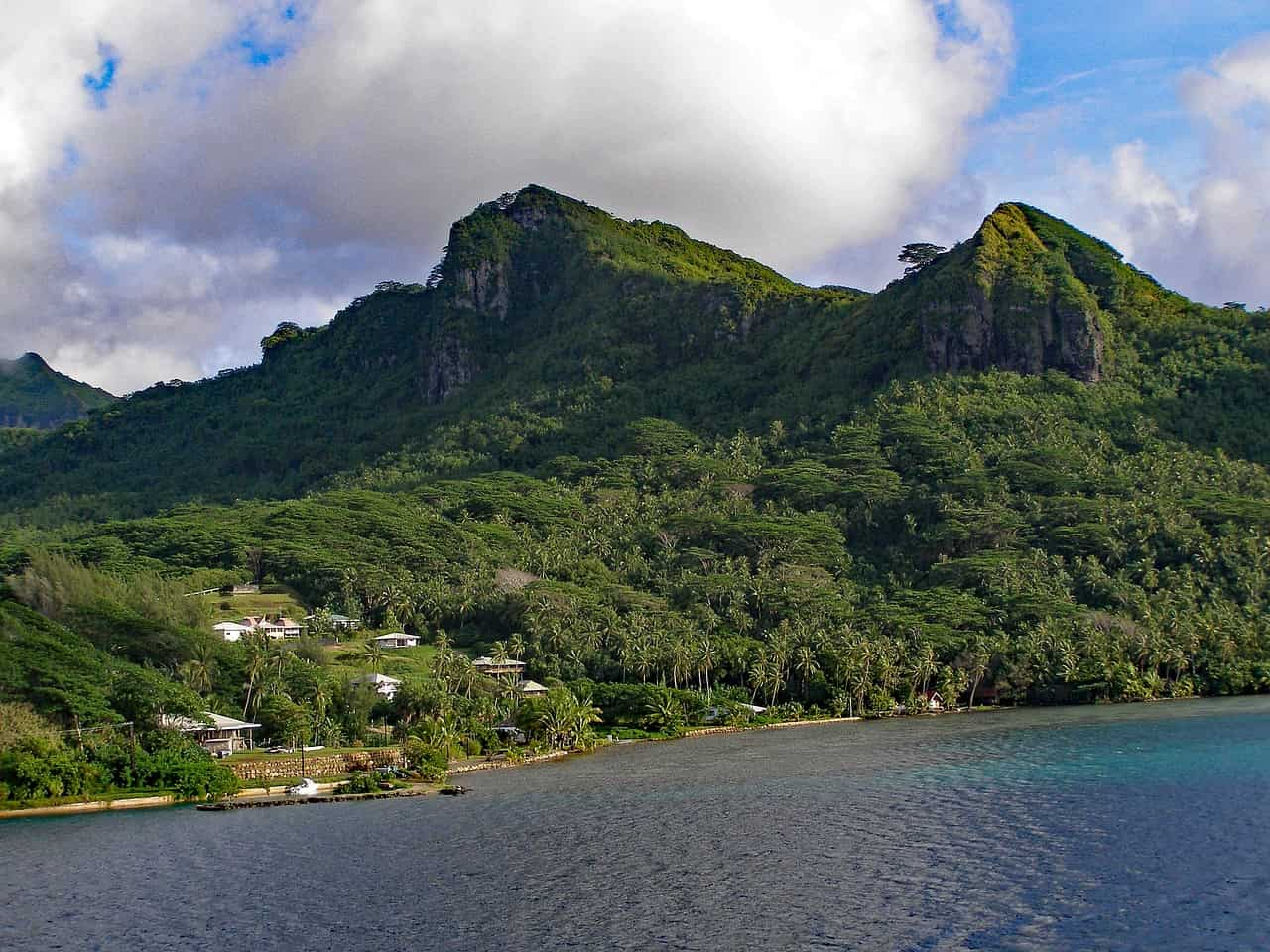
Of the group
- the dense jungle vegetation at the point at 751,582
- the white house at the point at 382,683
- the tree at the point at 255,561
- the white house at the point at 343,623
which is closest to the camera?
the dense jungle vegetation at the point at 751,582

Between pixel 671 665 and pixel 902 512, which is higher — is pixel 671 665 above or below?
below

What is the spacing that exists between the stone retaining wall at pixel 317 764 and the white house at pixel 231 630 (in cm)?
3720

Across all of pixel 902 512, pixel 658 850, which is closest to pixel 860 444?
pixel 902 512

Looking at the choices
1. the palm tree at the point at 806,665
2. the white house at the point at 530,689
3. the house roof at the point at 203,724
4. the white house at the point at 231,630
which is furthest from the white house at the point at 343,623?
the palm tree at the point at 806,665

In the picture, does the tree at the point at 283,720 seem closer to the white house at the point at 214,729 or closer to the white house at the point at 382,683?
the white house at the point at 214,729

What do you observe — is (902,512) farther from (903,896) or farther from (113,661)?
(903,896)

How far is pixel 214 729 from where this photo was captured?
90875mm

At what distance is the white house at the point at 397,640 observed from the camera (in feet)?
438

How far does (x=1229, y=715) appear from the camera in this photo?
10700cm

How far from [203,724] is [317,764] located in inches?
335

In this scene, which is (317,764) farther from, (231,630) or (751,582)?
(751,582)

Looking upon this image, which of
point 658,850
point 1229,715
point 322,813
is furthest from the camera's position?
point 1229,715

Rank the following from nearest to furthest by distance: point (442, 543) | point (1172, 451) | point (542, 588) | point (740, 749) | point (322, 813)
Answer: point (322, 813) < point (740, 749) < point (542, 588) < point (442, 543) < point (1172, 451)

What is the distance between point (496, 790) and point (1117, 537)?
99.2 m
